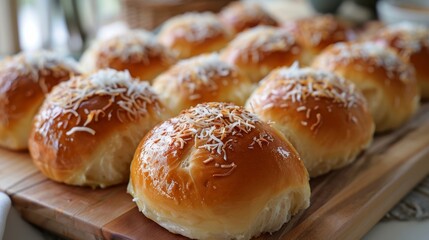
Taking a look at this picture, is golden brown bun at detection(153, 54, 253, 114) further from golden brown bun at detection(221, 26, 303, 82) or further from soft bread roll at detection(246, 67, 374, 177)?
golden brown bun at detection(221, 26, 303, 82)

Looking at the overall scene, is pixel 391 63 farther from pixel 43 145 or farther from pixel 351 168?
pixel 43 145

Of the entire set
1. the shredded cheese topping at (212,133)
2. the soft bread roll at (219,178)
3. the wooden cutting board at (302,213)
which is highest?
the shredded cheese topping at (212,133)

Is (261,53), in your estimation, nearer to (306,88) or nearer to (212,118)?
(306,88)

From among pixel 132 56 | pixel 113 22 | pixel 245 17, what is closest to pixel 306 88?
pixel 132 56

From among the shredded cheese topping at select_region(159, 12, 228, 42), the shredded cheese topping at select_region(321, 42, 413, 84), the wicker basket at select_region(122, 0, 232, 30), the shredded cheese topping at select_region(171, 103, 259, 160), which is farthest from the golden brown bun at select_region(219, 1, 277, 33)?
the shredded cheese topping at select_region(171, 103, 259, 160)

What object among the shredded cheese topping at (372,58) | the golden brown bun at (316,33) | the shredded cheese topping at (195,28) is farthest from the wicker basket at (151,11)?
the shredded cheese topping at (372,58)

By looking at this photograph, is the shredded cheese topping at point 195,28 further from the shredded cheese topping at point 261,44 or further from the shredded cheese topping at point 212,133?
the shredded cheese topping at point 212,133

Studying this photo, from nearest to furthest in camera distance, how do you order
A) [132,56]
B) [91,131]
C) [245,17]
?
[91,131] → [132,56] → [245,17]
